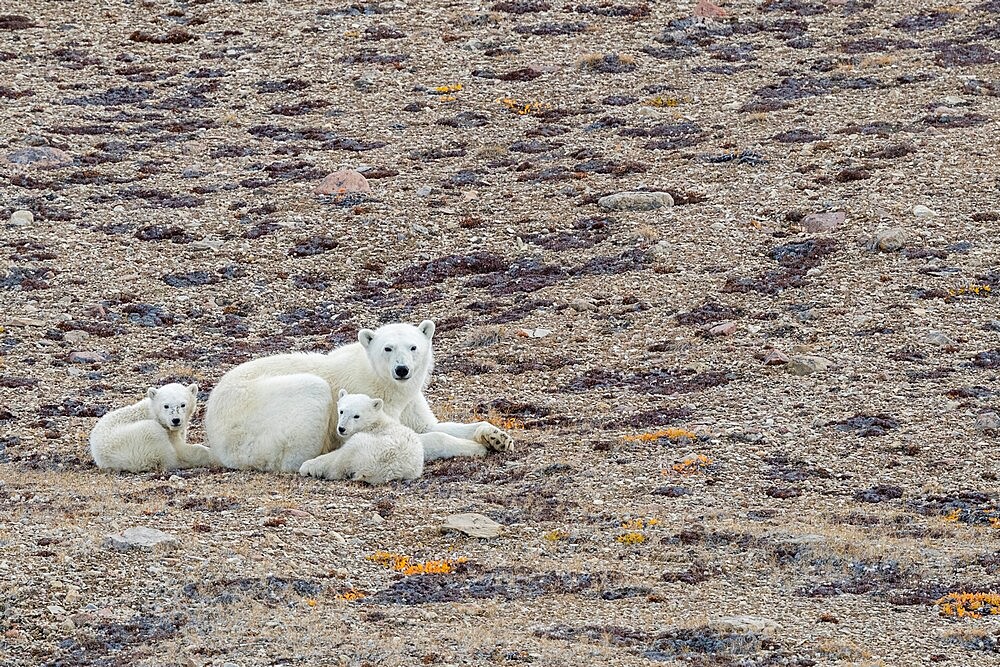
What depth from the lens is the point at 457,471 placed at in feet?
40.7

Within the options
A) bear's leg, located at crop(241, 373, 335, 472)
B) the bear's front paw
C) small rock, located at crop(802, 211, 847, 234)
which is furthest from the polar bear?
small rock, located at crop(802, 211, 847, 234)

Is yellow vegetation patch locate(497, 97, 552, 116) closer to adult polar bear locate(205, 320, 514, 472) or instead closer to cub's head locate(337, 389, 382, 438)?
adult polar bear locate(205, 320, 514, 472)

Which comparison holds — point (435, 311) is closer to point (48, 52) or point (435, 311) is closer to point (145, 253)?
point (145, 253)

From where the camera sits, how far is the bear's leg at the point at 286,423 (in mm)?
12336

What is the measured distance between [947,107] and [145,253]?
1493cm

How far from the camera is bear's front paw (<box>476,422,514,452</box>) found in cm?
1297

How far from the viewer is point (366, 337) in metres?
12.8

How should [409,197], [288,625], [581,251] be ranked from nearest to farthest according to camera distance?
[288,625] < [581,251] < [409,197]

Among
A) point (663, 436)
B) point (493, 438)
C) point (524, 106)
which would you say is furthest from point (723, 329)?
point (524, 106)

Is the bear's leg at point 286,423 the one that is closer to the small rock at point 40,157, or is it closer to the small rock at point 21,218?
the small rock at point 21,218

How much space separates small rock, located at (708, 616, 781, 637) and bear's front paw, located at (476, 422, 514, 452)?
4.60 m

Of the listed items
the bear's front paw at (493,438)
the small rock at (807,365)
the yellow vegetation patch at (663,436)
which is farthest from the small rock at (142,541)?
the small rock at (807,365)

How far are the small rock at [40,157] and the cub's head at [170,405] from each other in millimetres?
12870

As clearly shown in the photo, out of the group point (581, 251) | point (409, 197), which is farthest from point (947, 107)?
point (409, 197)
